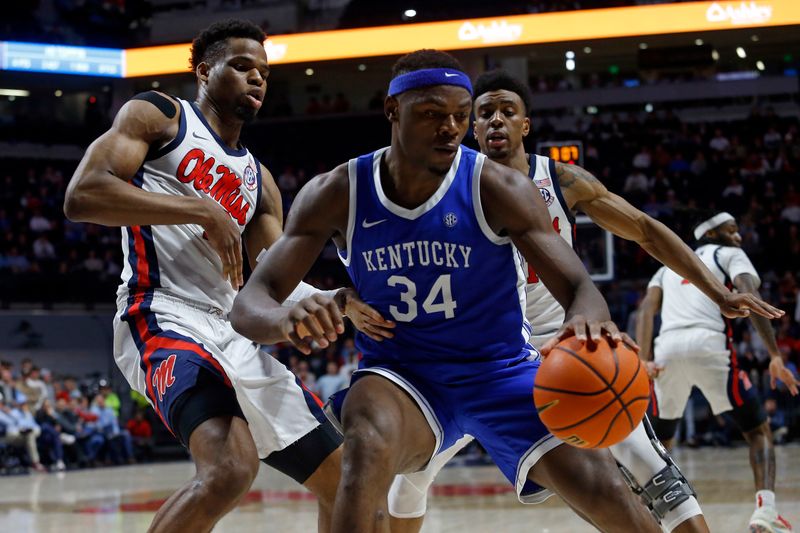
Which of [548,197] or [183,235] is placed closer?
[183,235]

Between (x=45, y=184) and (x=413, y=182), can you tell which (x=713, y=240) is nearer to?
(x=413, y=182)

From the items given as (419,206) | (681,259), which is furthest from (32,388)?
(419,206)

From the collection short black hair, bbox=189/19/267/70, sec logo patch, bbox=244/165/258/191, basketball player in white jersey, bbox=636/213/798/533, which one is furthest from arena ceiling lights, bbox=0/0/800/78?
sec logo patch, bbox=244/165/258/191

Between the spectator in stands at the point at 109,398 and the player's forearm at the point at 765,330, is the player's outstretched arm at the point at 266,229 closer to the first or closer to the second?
the player's forearm at the point at 765,330

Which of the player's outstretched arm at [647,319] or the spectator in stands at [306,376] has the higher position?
the player's outstretched arm at [647,319]

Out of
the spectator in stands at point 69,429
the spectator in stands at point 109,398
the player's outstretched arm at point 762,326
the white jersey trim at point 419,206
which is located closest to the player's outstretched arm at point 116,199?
the white jersey trim at point 419,206

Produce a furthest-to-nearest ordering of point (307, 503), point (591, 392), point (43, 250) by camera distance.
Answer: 1. point (43, 250)
2. point (307, 503)
3. point (591, 392)

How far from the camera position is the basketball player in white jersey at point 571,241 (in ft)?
13.0

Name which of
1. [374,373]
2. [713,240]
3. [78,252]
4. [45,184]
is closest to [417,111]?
[374,373]

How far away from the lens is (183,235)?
13.8 feet

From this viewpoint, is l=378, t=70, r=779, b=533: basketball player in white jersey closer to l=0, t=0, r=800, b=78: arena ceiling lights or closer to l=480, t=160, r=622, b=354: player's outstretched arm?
l=480, t=160, r=622, b=354: player's outstretched arm

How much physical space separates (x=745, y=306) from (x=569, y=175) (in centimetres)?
111

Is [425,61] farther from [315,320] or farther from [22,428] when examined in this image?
[22,428]

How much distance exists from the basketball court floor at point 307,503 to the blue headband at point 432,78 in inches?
152
